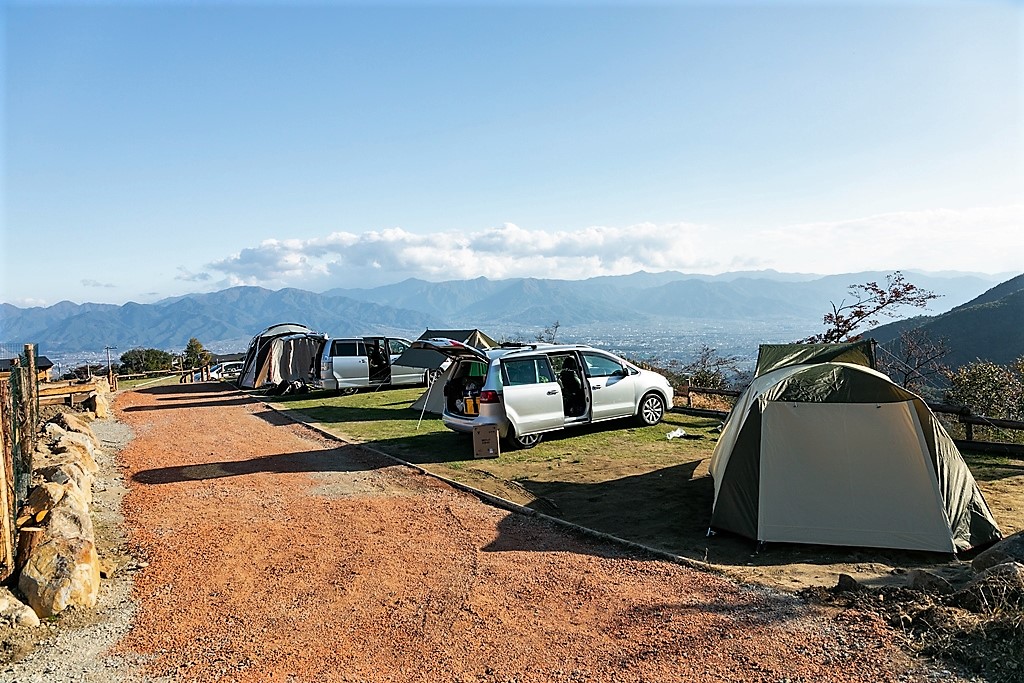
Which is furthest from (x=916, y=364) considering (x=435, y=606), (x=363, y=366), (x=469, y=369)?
(x=435, y=606)

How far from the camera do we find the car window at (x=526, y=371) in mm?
11031

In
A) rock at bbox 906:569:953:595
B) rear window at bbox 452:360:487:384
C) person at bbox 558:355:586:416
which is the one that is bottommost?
rock at bbox 906:569:953:595

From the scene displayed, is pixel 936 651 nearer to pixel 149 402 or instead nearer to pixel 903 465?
pixel 903 465

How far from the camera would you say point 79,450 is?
995 cm

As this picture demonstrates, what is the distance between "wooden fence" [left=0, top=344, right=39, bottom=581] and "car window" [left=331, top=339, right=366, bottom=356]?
9.05 meters

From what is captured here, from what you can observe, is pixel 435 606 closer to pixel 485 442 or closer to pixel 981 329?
pixel 485 442

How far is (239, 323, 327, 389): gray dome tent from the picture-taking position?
22391 mm

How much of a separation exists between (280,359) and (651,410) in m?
14.8

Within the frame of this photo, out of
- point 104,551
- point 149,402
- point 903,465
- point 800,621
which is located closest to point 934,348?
point 903,465

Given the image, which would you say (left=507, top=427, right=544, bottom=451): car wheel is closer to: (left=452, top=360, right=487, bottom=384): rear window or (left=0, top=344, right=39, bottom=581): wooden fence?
(left=452, top=360, right=487, bottom=384): rear window

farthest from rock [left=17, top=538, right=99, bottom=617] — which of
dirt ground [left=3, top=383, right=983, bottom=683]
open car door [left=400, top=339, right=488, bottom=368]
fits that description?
open car door [left=400, top=339, right=488, bottom=368]

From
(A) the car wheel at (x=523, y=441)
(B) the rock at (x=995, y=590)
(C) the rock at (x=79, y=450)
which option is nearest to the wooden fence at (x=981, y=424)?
(B) the rock at (x=995, y=590)

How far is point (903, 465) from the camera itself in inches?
253

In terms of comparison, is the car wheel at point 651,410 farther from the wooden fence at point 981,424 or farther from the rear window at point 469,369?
the wooden fence at point 981,424
